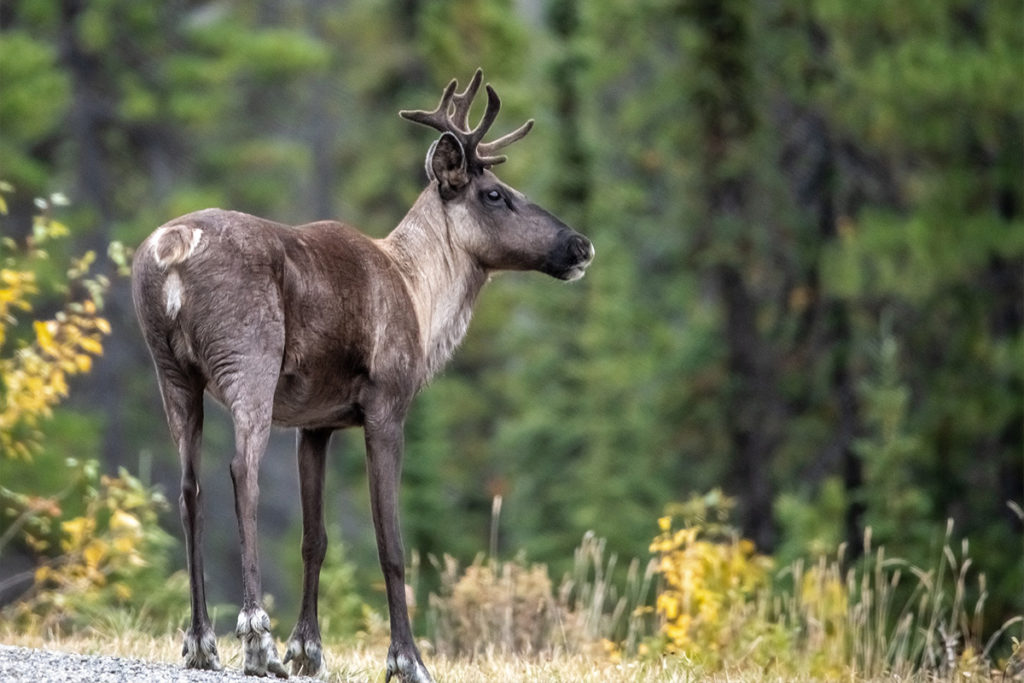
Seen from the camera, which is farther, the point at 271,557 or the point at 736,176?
the point at 271,557

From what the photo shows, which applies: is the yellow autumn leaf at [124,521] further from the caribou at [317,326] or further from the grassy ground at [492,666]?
the caribou at [317,326]

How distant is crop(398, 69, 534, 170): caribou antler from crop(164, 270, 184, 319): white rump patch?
1.65 m

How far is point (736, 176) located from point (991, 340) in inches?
202

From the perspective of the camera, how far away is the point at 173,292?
Result: 25.9 ft

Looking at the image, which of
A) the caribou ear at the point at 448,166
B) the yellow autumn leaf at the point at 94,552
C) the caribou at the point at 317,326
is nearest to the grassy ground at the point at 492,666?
the caribou at the point at 317,326

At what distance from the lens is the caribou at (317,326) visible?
7.86 m

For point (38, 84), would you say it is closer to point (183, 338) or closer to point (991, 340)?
point (991, 340)

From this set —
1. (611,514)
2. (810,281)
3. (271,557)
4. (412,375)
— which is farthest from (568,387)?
(412,375)

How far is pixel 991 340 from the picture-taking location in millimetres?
22141

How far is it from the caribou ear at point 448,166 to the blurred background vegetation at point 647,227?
10235 mm

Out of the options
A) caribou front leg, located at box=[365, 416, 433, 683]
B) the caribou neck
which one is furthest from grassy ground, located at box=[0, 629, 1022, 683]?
the caribou neck

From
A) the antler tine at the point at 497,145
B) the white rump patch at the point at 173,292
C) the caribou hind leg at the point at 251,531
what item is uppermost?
the antler tine at the point at 497,145

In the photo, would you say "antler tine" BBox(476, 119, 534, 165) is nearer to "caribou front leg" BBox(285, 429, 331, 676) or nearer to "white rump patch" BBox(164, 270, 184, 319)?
"caribou front leg" BBox(285, 429, 331, 676)

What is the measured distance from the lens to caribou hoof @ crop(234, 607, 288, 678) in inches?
297
